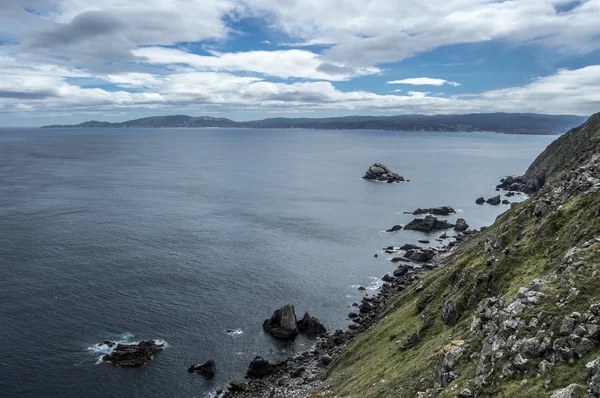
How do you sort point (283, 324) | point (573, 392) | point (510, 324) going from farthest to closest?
point (283, 324), point (510, 324), point (573, 392)

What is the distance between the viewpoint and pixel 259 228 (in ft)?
541

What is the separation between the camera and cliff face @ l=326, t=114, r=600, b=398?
3216 centimetres

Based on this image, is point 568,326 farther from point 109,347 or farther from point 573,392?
point 109,347

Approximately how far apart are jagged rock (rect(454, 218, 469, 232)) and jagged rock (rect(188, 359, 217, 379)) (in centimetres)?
11684

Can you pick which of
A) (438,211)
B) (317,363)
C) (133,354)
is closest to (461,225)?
(438,211)

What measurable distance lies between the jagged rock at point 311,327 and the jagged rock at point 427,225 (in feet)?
280

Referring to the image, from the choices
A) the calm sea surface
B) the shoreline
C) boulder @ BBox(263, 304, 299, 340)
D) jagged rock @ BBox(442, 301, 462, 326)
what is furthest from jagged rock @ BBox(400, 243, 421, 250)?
jagged rock @ BBox(442, 301, 462, 326)

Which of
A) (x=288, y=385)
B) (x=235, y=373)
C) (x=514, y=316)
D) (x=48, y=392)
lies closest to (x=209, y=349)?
(x=235, y=373)

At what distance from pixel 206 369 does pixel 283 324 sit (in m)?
19.6

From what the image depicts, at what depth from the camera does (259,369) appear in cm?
7719

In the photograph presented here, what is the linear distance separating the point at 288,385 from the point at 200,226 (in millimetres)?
100068

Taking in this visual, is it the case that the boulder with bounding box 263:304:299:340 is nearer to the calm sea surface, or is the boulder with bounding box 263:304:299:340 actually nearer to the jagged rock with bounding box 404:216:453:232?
the calm sea surface

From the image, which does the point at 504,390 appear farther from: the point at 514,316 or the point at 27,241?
the point at 27,241

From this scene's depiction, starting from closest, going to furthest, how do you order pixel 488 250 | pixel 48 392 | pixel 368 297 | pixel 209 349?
pixel 48 392 < pixel 488 250 < pixel 209 349 < pixel 368 297
